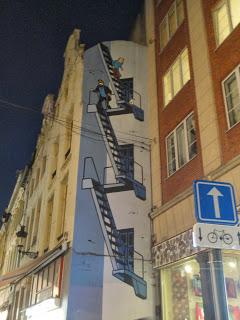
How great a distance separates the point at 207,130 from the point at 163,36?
6.78 meters

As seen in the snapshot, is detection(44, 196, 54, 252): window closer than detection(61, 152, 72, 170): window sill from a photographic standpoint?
No

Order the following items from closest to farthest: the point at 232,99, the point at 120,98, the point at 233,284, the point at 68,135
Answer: the point at 233,284 → the point at 232,99 → the point at 120,98 → the point at 68,135

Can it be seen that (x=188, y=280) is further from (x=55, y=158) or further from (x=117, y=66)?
(x=55, y=158)

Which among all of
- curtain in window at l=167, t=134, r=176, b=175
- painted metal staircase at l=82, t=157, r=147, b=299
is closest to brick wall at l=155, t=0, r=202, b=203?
A: curtain in window at l=167, t=134, r=176, b=175

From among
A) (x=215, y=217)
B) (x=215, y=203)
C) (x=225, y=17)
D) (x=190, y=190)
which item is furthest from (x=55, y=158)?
(x=215, y=217)

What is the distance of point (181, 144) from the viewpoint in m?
12.6

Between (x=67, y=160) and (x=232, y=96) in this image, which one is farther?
(x=67, y=160)

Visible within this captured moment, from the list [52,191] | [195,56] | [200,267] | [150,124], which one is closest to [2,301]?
[52,191]

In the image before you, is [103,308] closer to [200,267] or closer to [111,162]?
[200,267]

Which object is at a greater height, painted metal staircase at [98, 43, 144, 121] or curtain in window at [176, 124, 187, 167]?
painted metal staircase at [98, 43, 144, 121]

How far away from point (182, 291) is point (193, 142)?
14.9ft

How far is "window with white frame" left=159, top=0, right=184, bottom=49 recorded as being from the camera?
48.7 feet

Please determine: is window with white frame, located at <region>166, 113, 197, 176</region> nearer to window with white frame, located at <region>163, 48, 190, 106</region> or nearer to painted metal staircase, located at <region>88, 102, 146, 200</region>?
painted metal staircase, located at <region>88, 102, 146, 200</region>

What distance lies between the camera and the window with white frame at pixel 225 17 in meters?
11.3
